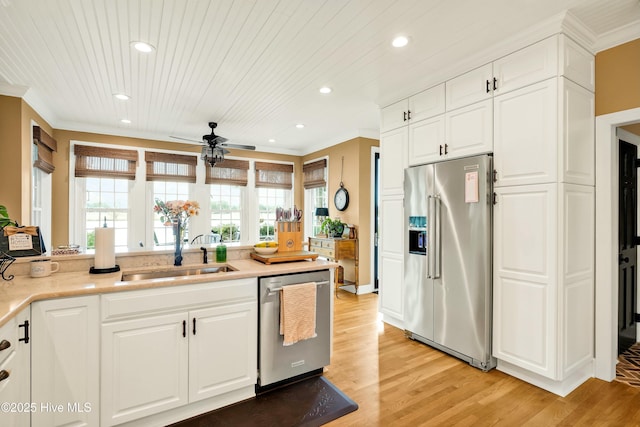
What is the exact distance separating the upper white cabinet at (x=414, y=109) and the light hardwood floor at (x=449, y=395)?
8.04 feet

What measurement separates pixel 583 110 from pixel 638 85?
373mm

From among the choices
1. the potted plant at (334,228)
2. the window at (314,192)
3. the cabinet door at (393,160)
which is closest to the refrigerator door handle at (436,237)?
the cabinet door at (393,160)

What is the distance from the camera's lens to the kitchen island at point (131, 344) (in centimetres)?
166

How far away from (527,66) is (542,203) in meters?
1.09

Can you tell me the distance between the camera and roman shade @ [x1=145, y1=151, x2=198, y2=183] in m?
5.64

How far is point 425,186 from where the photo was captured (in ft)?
10.4

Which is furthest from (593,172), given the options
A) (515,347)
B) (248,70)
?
(248,70)

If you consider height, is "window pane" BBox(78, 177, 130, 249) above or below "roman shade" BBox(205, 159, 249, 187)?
below

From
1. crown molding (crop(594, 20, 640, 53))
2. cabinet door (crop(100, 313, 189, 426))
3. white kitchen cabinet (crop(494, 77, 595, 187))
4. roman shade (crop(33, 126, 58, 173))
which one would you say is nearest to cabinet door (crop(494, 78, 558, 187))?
white kitchen cabinet (crop(494, 77, 595, 187))

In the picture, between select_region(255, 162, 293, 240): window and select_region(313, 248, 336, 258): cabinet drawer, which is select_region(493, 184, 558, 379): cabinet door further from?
select_region(255, 162, 293, 240): window

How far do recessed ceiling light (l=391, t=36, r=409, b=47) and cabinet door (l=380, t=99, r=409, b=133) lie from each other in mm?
981

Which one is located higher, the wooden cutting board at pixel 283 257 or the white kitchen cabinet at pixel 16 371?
the wooden cutting board at pixel 283 257

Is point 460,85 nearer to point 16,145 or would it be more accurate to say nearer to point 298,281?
point 298,281

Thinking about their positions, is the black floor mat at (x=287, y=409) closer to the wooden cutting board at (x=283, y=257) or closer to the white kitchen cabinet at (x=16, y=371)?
the white kitchen cabinet at (x=16, y=371)
